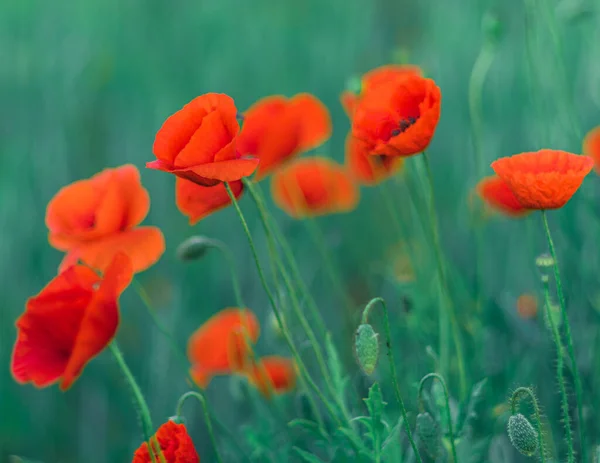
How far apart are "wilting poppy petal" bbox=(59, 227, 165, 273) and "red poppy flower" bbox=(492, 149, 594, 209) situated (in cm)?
53

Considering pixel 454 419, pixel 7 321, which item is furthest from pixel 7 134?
pixel 454 419

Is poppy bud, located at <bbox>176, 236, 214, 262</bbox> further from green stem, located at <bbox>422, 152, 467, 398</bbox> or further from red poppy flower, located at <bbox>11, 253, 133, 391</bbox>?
green stem, located at <bbox>422, 152, 467, 398</bbox>

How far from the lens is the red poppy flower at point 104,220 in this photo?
1122mm

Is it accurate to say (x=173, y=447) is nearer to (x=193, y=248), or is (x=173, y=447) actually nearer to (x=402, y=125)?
(x=193, y=248)

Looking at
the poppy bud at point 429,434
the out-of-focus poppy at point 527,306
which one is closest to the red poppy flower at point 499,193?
the out-of-focus poppy at point 527,306

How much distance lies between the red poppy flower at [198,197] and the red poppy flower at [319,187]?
623 millimetres

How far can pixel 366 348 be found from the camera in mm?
943

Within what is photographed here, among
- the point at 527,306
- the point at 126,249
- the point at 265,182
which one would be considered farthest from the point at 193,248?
the point at 265,182

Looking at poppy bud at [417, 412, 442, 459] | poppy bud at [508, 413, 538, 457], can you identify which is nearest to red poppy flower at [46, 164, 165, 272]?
poppy bud at [417, 412, 442, 459]

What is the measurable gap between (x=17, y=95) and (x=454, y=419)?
249 centimetres

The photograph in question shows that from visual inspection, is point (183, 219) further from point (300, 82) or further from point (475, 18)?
point (475, 18)

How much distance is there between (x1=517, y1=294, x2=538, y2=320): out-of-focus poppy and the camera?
5.03ft

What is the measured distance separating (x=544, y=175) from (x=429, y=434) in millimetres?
383

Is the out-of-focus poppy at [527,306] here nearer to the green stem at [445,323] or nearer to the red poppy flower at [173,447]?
the green stem at [445,323]
